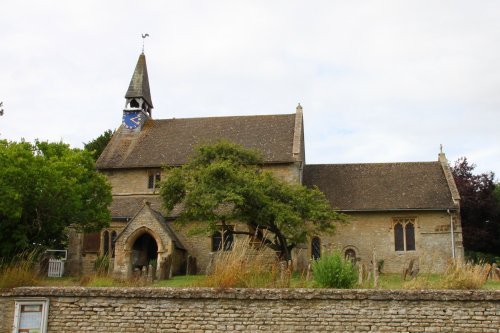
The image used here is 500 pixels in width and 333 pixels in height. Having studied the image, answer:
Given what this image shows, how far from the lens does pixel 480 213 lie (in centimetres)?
3766

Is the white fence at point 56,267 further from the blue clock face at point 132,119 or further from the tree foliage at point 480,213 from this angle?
the tree foliage at point 480,213

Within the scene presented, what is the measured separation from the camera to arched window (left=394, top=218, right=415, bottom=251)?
31078 mm

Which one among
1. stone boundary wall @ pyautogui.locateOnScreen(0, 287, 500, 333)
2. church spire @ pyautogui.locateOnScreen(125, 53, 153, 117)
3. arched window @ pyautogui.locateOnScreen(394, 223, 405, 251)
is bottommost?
stone boundary wall @ pyautogui.locateOnScreen(0, 287, 500, 333)

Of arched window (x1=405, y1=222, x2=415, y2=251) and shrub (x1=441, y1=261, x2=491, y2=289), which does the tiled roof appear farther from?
shrub (x1=441, y1=261, x2=491, y2=289)

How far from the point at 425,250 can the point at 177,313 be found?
2209 cm

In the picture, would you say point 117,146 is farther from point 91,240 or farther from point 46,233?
point 46,233

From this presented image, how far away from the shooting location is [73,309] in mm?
12539

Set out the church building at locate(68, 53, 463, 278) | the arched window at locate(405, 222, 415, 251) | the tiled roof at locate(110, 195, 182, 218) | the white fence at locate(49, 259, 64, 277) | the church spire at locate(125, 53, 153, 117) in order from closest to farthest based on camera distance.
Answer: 1. the white fence at locate(49, 259, 64, 277)
2. the church building at locate(68, 53, 463, 278)
3. the arched window at locate(405, 222, 415, 251)
4. the tiled roof at locate(110, 195, 182, 218)
5. the church spire at locate(125, 53, 153, 117)

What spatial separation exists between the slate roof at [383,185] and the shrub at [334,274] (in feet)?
58.8

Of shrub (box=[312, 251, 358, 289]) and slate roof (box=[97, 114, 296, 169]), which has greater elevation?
slate roof (box=[97, 114, 296, 169])

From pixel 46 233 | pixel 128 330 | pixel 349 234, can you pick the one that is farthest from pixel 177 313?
pixel 349 234

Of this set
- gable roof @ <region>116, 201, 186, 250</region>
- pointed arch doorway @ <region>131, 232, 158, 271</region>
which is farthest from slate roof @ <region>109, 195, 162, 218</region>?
gable roof @ <region>116, 201, 186, 250</region>

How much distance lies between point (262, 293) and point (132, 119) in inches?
1133

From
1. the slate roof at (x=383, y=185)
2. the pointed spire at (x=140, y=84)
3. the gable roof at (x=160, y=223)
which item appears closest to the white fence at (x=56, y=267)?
the gable roof at (x=160, y=223)
